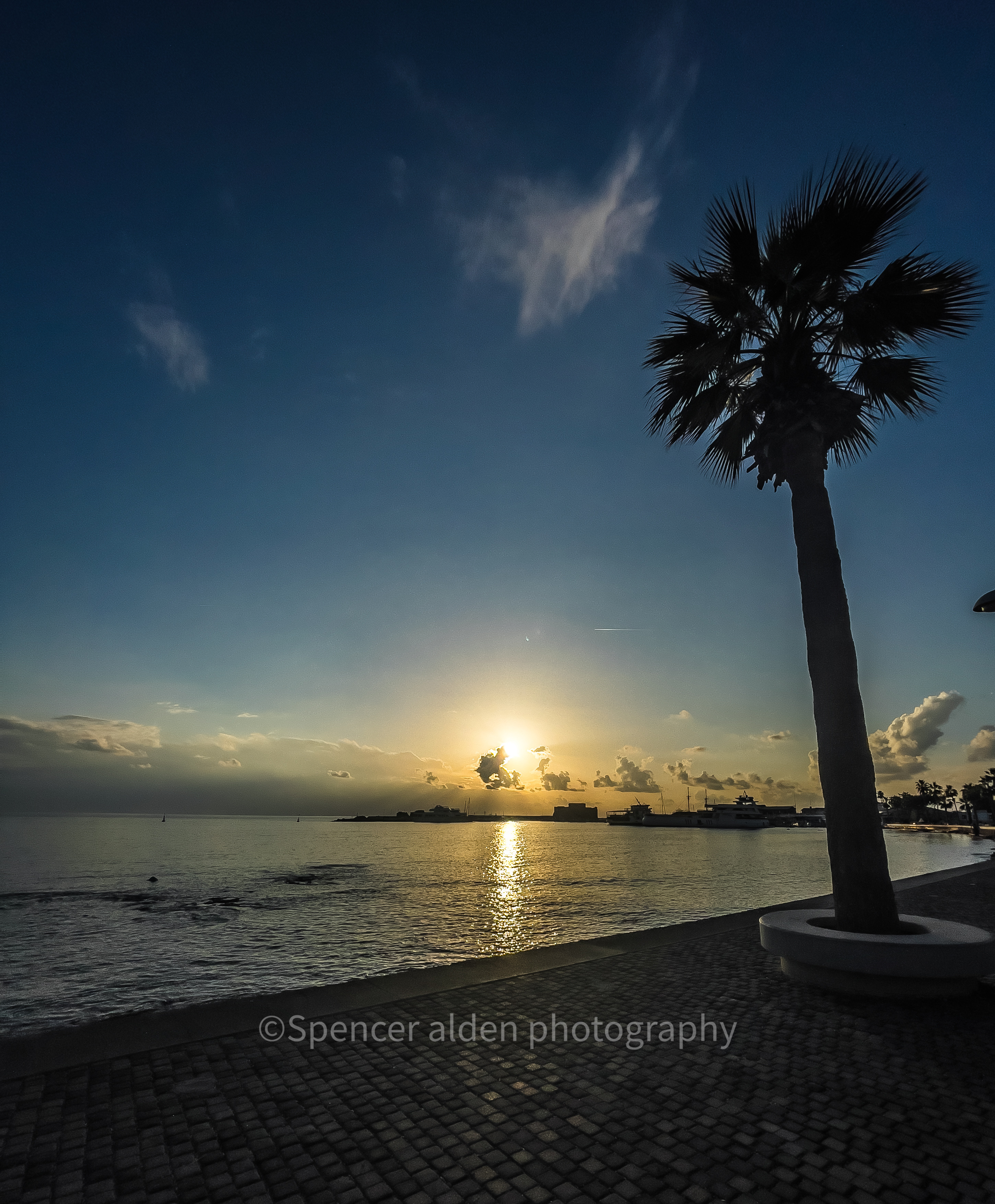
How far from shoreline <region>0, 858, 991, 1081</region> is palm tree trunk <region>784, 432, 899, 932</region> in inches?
124

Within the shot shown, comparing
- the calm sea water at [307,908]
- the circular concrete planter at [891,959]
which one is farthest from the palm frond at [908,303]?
the calm sea water at [307,908]

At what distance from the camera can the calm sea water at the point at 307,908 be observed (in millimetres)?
12531

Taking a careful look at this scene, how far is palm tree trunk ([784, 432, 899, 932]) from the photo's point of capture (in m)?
7.38

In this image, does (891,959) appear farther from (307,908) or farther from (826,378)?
(307,908)

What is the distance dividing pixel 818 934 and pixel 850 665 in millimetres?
3146

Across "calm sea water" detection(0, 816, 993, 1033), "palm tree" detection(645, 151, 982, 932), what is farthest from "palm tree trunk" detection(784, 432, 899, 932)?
"calm sea water" detection(0, 816, 993, 1033)

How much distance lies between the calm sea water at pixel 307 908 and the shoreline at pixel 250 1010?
522 centimetres

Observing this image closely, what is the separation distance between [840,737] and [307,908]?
73.9ft

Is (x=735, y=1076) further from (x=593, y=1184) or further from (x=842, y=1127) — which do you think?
(x=593, y=1184)

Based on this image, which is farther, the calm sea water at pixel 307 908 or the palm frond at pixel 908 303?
the calm sea water at pixel 307 908

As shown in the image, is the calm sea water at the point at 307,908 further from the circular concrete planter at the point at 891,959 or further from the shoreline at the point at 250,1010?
the circular concrete planter at the point at 891,959

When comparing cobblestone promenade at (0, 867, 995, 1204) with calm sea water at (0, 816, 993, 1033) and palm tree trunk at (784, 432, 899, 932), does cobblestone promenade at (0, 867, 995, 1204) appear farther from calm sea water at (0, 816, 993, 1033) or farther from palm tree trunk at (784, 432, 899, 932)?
calm sea water at (0, 816, 993, 1033)

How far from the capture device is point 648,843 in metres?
90.3

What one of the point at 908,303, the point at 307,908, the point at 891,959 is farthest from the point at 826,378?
the point at 307,908
